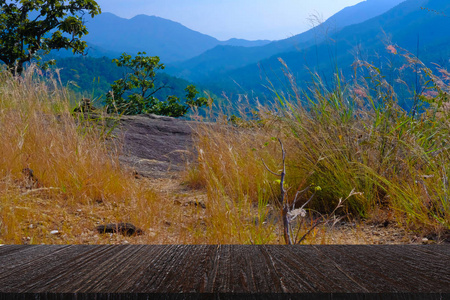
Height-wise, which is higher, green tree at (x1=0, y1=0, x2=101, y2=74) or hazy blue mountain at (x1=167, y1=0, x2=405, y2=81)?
hazy blue mountain at (x1=167, y1=0, x2=405, y2=81)

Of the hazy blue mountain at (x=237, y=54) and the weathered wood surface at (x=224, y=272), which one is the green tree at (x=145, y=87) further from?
the hazy blue mountain at (x=237, y=54)

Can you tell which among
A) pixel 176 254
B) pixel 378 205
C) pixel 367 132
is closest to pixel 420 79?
pixel 367 132

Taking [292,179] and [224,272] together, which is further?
[292,179]

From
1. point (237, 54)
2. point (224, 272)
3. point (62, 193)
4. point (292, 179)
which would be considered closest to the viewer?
point (224, 272)

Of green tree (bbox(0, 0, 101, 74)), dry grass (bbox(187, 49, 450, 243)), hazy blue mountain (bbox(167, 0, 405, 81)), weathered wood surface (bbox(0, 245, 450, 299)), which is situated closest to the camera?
weathered wood surface (bbox(0, 245, 450, 299))

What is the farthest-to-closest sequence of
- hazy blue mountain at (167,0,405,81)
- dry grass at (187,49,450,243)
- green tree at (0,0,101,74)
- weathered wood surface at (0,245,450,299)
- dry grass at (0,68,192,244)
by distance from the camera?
hazy blue mountain at (167,0,405,81), green tree at (0,0,101,74), dry grass at (187,49,450,243), dry grass at (0,68,192,244), weathered wood surface at (0,245,450,299)

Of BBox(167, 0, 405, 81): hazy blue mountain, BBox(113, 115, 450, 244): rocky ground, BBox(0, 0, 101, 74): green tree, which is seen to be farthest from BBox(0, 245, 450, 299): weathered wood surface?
BBox(167, 0, 405, 81): hazy blue mountain

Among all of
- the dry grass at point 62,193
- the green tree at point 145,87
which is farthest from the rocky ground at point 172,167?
the green tree at point 145,87

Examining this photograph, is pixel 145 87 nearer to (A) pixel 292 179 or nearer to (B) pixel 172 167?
(B) pixel 172 167

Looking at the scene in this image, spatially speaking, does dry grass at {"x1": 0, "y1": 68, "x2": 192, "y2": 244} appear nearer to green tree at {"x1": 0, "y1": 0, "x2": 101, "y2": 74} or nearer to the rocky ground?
the rocky ground

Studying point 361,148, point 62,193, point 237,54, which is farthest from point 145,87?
point 237,54

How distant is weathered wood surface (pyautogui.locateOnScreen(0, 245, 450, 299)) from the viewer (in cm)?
49

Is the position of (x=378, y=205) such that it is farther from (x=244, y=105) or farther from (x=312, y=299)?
(x=312, y=299)

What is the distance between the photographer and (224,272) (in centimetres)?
58
